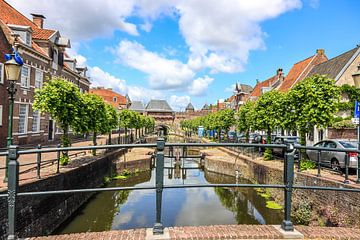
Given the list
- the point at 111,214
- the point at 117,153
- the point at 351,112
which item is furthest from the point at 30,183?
the point at 351,112

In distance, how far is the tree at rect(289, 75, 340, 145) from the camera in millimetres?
14227

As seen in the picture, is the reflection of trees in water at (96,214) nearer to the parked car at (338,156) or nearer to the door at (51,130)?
the parked car at (338,156)

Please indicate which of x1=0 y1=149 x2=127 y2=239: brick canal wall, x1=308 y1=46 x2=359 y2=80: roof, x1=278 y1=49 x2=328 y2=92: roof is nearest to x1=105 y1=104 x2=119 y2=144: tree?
x1=0 y1=149 x2=127 y2=239: brick canal wall

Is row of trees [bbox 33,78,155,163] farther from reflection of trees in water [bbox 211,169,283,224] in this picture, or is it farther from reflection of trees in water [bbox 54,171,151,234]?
reflection of trees in water [bbox 211,169,283,224]

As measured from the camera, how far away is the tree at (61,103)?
45.1 ft

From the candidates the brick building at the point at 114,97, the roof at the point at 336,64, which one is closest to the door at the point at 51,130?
the roof at the point at 336,64

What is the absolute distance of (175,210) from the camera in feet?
46.8

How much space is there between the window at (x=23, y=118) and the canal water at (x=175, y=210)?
35.4 feet

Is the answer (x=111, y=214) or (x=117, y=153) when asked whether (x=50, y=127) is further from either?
(x=111, y=214)

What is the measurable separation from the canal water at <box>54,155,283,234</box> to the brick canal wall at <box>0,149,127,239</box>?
21.0 inches

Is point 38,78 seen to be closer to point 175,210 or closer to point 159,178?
point 175,210

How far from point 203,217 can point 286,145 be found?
1085 centimetres

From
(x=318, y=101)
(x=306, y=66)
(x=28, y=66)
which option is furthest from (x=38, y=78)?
(x=306, y=66)

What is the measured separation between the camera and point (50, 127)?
29.0 m
